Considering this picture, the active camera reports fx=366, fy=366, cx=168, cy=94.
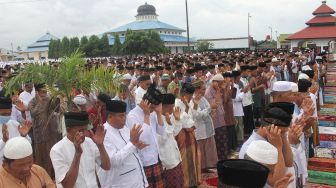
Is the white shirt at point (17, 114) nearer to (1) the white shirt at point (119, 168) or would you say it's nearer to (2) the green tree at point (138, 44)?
(1) the white shirt at point (119, 168)

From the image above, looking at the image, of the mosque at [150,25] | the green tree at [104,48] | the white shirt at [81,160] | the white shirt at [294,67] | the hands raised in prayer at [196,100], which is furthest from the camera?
the mosque at [150,25]

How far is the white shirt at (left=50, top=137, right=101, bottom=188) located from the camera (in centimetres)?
289

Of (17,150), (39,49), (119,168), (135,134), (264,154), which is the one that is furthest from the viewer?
(39,49)

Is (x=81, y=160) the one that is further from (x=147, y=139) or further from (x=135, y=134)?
(x=147, y=139)

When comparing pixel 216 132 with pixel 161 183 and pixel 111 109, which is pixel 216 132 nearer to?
pixel 161 183

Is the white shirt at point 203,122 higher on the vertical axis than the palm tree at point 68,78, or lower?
lower

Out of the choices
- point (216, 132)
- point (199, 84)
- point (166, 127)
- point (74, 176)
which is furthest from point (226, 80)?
point (74, 176)

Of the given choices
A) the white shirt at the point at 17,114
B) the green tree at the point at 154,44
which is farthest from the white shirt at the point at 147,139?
the green tree at the point at 154,44

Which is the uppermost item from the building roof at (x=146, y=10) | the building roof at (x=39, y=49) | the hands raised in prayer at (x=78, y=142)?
the building roof at (x=146, y=10)

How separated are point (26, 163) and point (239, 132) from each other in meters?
5.52

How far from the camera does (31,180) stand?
2.64 meters

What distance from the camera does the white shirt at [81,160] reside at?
289 centimetres

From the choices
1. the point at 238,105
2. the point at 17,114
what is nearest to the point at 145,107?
the point at 17,114

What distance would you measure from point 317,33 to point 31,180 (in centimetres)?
3921
